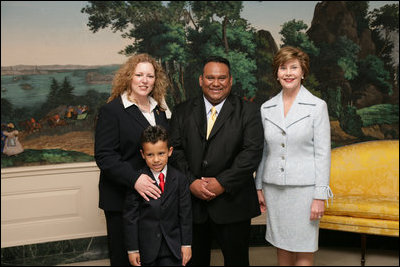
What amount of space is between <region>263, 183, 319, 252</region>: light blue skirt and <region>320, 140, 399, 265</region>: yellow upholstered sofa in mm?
1307

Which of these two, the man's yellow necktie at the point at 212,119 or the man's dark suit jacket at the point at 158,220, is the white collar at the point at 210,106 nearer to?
the man's yellow necktie at the point at 212,119

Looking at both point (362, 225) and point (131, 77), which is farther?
point (362, 225)

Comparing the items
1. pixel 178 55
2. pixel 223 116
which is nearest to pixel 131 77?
pixel 223 116

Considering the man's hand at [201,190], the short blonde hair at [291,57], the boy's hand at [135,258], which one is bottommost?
the boy's hand at [135,258]

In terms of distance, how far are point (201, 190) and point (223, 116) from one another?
0.49 metres

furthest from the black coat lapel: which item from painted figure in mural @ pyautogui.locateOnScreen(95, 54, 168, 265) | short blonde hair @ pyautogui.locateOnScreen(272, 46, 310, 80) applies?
short blonde hair @ pyautogui.locateOnScreen(272, 46, 310, 80)

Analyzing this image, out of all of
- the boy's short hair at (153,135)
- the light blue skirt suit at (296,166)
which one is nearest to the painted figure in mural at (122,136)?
the boy's short hair at (153,135)

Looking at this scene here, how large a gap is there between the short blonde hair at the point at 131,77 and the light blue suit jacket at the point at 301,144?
744 mm

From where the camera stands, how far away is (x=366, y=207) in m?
3.60

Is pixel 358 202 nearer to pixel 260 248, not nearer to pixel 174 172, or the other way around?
pixel 260 248

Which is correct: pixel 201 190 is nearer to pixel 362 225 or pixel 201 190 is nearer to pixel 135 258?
pixel 135 258

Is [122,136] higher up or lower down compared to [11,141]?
higher up

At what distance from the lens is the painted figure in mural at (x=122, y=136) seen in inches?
90.1

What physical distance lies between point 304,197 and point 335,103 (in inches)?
94.1
